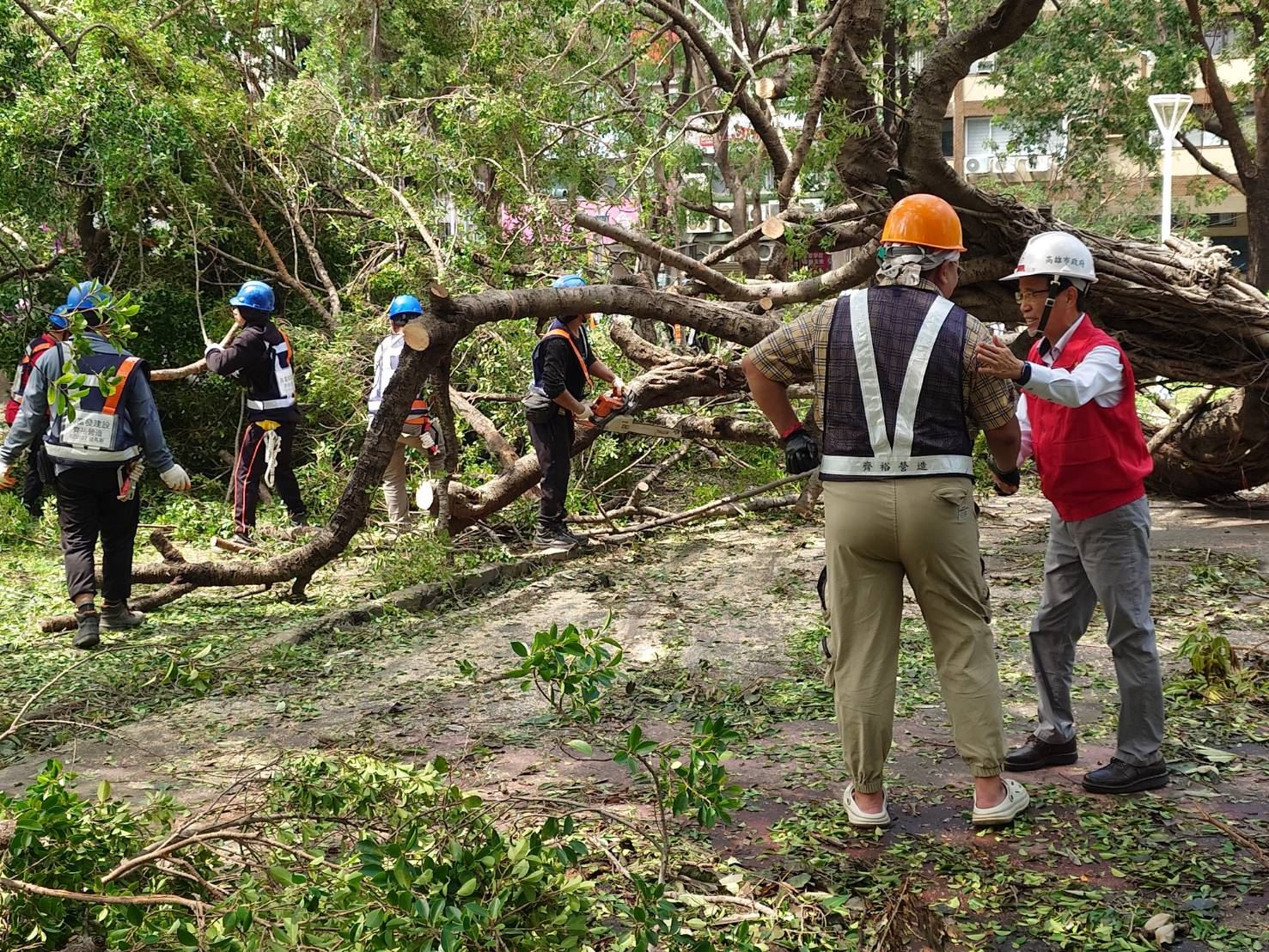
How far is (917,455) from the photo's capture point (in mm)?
3381

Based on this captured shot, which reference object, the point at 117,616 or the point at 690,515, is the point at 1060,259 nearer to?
the point at 690,515

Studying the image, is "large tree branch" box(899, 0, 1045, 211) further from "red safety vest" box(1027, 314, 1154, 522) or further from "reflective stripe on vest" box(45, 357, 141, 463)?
"reflective stripe on vest" box(45, 357, 141, 463)

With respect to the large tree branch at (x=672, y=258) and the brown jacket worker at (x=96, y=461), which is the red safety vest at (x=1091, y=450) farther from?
the brown jacket worker at (x=96, y=461)

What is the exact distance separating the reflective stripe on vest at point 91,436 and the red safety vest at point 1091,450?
4987 millimetres

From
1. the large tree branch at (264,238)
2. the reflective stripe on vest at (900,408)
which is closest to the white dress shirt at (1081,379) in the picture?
the reflective stripe on vest at (900,408)

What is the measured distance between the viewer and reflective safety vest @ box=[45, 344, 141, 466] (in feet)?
20.7

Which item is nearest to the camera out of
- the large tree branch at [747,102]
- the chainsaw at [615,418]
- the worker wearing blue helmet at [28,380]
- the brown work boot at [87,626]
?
the brown work boot at [87,626]

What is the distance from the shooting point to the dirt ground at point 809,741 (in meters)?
3.17

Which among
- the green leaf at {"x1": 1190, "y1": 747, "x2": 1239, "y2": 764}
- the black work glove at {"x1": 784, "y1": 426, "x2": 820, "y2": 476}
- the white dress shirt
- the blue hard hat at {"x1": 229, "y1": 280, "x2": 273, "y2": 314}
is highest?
the blue hard hat at {"x1": 229, "y1": 280, "x2": 273, "y2": 314}

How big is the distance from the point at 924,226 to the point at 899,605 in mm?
1200

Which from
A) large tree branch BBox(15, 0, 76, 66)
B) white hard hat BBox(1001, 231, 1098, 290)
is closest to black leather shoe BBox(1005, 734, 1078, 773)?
white hard hat BBox(1001, 231, 1098, 290)

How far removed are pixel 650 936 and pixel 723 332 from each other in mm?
5542

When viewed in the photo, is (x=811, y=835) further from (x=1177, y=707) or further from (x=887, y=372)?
(x=1177, y=707)

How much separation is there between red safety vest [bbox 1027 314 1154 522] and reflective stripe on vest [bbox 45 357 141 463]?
499 cm
